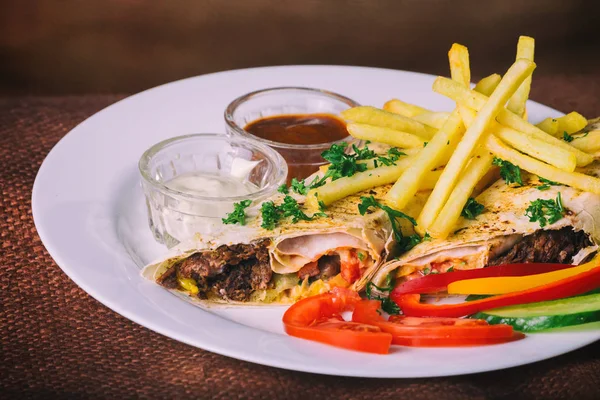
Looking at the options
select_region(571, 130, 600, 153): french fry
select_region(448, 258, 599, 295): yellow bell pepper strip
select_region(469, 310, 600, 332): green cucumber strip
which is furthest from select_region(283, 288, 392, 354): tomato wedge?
select_region(571, 130, 600, 153): french fry

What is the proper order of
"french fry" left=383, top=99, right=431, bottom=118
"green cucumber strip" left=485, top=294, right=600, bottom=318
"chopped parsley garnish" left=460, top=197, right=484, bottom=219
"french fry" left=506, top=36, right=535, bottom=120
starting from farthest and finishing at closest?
1. "french fry" left=383, top=99, right=431, bottom=118
2. "french fry" left=506, top=36, right=535, bottom=120
3. "chopped parsley garnish" left=460, top=197, right=484, bottom=219
4. "green cucumber strip" left=485, top=294, right=600, bottom=318

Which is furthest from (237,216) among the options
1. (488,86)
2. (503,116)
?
(488,86)

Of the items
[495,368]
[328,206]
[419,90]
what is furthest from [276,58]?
[495,368]

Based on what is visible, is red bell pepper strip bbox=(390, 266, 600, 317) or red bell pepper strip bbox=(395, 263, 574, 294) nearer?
red bell pepper strip bbox=(390, 266, 600, 317)

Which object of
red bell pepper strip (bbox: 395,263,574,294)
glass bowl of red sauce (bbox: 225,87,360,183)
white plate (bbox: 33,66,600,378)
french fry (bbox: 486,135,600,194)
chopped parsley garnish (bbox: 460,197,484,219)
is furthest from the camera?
glass bowl of red sauce (bbox: 225,87,360,183)

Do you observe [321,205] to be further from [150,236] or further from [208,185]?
[150,236]

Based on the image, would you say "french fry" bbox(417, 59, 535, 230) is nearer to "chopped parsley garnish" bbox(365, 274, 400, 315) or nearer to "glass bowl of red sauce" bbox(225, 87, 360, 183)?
"chopped parsley garnish" bbox(365, 274, 400, 315)

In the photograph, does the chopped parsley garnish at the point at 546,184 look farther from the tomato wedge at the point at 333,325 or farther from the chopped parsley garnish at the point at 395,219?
the tomato wedge at the point at 333,325

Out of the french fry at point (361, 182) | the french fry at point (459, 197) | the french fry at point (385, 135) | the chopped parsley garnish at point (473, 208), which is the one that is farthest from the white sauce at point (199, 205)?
the chopped parsley garnish at point (473, 208)
